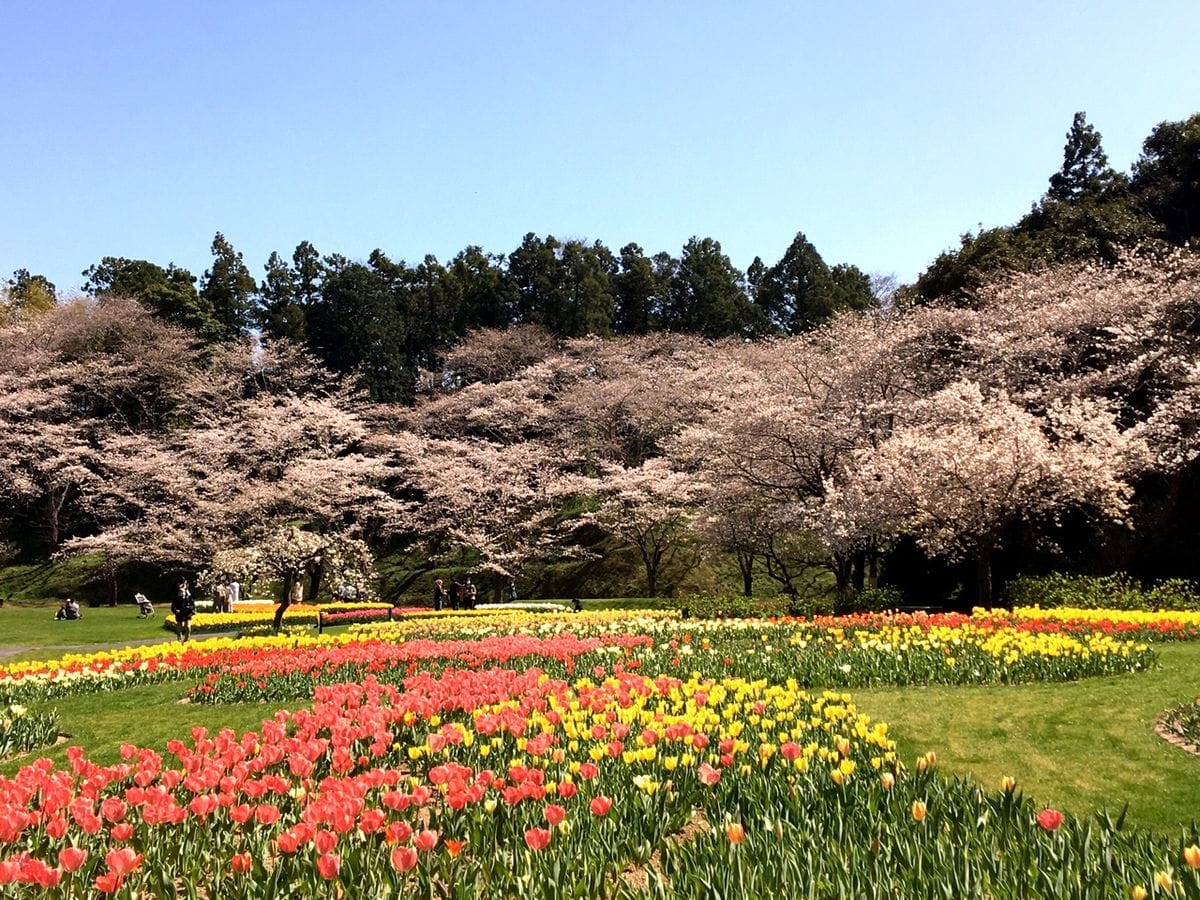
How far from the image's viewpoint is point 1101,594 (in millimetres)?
17750

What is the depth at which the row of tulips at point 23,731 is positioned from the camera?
841 cm

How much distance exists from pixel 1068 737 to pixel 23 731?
408 inches

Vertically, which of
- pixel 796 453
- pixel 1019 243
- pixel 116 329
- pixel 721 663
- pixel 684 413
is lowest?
pixel 721 663

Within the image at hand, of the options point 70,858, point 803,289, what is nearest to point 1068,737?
point 70,858

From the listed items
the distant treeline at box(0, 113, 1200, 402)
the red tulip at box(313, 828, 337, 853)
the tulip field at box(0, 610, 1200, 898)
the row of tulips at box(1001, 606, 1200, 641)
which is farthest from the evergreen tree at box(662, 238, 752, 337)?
the red tulip at box(313, 828, 337, 853)

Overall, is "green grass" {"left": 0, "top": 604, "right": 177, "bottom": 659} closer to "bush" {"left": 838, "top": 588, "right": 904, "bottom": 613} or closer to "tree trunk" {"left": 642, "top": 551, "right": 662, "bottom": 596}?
"tree trunk" {"left": 642, "top": 551, "right": 662, "bottom": 596}

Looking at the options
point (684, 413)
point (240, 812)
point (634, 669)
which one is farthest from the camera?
point (684, 413)

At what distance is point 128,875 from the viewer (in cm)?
390

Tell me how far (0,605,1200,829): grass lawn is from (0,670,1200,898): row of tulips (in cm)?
154

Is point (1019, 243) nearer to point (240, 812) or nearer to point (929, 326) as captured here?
point (929, 326)

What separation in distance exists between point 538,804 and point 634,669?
5.67 m

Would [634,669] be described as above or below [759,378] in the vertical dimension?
below

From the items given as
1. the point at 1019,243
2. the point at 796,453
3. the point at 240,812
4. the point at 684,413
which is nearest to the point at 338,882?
the point at 240,812

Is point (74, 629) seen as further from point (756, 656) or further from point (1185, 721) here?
point (1185, 721)
